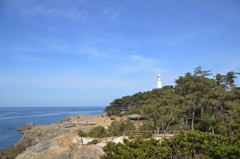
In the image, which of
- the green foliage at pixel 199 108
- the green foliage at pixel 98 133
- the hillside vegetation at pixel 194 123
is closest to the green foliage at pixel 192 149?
the hillside vegetation at pixel 194 123

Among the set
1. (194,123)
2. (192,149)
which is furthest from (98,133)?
(192,149)

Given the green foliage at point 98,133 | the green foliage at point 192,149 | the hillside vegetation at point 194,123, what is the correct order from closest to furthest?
the green foliage at point 192,149, the hillside vegetation at point 194,123, the green foliage at point 98,133

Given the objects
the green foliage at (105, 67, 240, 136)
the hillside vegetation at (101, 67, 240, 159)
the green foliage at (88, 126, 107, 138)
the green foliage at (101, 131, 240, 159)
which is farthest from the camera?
the green foliage at (88, 126, 107, 138)

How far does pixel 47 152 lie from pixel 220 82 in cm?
2901

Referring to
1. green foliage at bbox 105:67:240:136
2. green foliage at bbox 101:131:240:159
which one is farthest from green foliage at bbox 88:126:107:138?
green foliage at bbox 101:131:240:159

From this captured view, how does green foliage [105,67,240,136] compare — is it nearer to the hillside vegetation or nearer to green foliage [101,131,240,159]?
the hillside vegetation

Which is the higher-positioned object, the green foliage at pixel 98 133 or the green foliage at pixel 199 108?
the green foliage at pixel 199 108

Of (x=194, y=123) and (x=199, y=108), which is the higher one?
(x=199, y=108)

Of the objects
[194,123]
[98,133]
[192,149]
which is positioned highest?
[192,149]

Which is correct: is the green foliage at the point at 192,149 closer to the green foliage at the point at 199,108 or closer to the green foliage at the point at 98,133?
the green foliage at the point at 199,108

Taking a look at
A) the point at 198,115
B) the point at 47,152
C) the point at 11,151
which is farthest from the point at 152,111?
the point at 11,151

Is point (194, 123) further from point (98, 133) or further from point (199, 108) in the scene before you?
point (98, 133)

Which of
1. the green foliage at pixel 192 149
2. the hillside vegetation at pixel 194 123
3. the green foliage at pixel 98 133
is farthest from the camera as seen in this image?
the green foliage at pixel 98 133

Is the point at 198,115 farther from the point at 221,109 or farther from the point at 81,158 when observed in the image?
the point at 81,158
